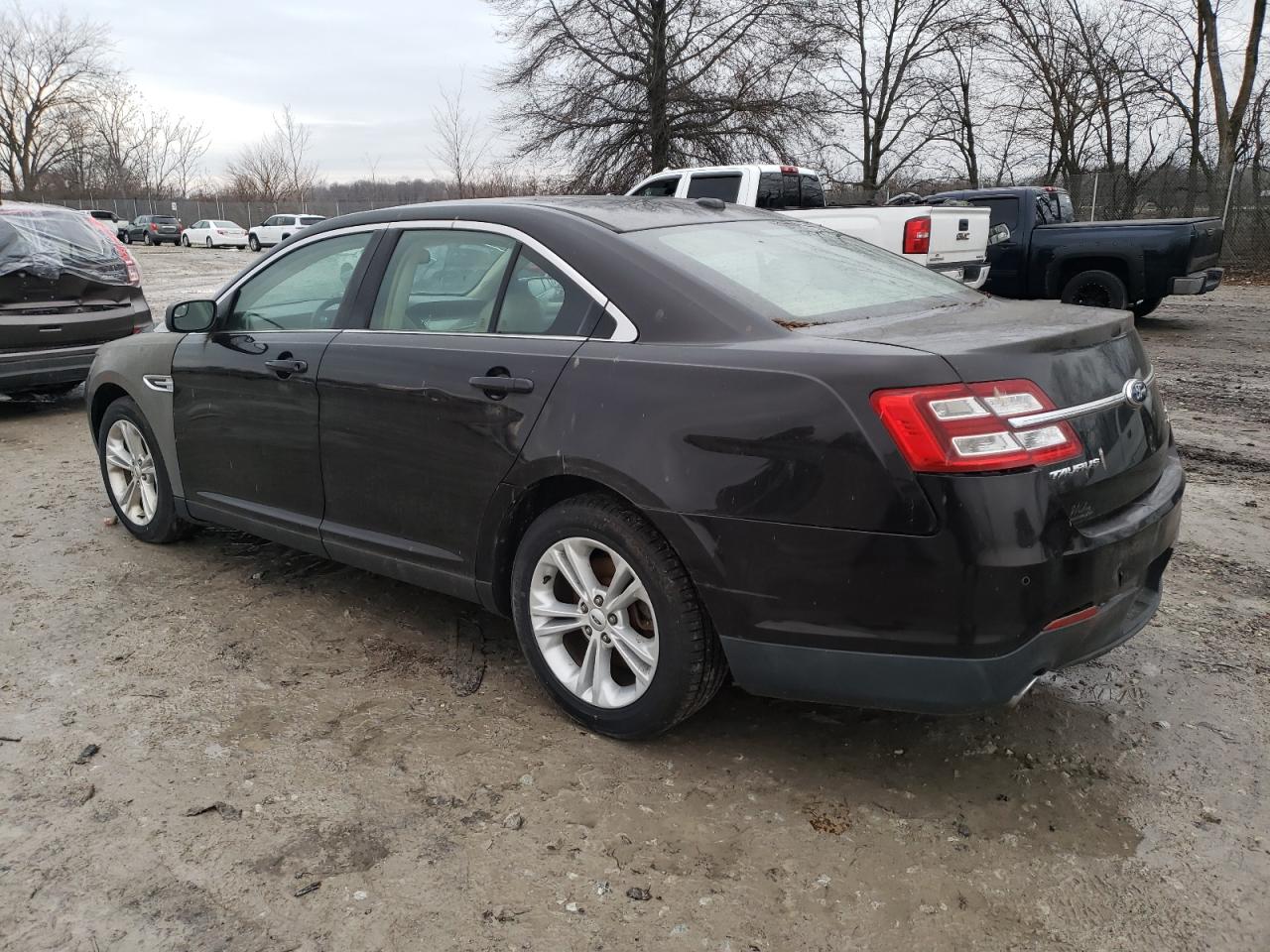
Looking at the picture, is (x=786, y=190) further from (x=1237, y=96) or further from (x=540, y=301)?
(x=1237, y=96)

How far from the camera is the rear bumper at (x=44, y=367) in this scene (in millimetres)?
7539

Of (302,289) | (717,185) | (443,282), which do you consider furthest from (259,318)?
(717,185)

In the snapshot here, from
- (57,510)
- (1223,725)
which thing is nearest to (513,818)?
(1223,725)

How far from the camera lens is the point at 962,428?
233cm

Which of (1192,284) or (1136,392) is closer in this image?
(1136,392)

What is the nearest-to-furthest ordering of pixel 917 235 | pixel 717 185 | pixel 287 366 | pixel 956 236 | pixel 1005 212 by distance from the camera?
pixel 287 366, pixel 917 235, pixel 956 236, pixel 717 185, pixel 1005 212

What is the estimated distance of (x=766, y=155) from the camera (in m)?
25.6

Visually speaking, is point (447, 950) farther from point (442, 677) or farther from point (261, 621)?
point (261, 621)

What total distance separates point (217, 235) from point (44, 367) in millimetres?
37502

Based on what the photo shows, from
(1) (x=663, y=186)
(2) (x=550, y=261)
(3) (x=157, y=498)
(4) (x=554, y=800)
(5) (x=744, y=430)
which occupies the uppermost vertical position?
(1) (x=663, y=186)

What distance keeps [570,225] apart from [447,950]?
2104 mm

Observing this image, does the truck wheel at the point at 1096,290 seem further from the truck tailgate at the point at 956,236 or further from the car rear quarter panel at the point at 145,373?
the car rear quarter panel at the point at 145,373

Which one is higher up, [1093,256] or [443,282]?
[443,282]

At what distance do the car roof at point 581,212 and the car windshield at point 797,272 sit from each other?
0.09 m
